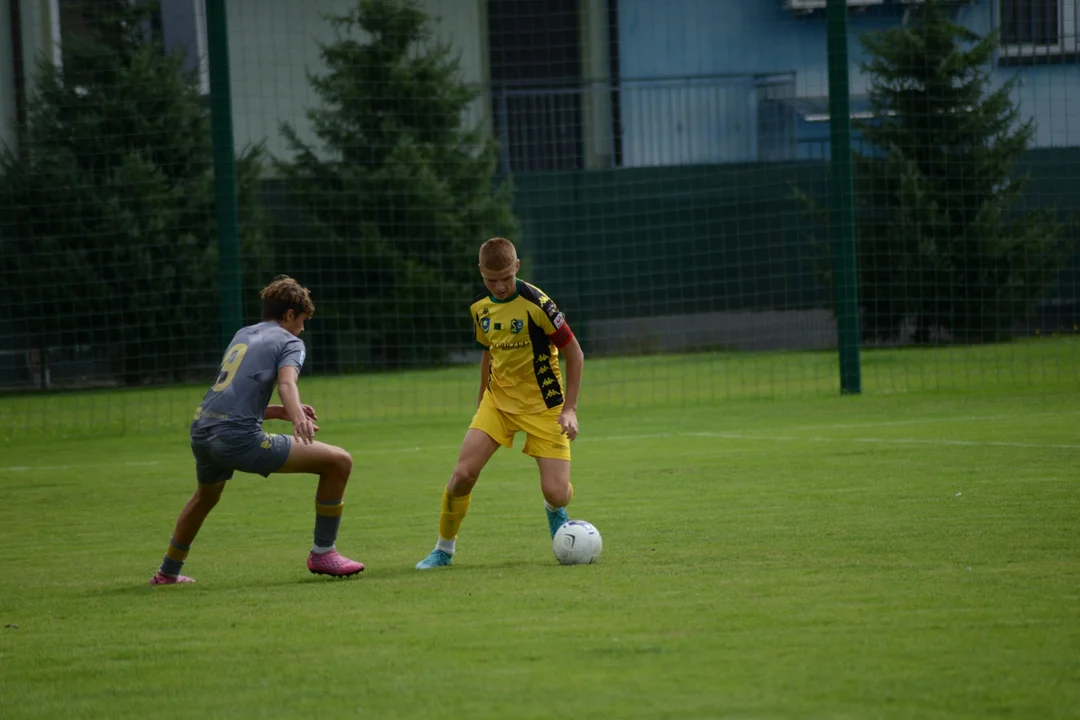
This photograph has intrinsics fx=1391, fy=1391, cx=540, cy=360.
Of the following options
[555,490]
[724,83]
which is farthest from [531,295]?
[724,83]

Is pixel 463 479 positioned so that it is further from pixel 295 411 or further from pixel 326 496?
pixel 295 411

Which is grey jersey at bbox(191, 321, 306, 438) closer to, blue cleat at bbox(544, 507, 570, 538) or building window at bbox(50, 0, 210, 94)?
blue cleat at bbox(544, 507, 570, 538)

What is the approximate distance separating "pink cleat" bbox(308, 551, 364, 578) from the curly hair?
122 centimetres

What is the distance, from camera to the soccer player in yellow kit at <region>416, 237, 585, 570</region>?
7316mm

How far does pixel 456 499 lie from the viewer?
7.18 meters

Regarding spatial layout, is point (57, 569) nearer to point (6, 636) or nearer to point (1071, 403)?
point (6, 636)

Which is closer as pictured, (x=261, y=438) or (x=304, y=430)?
(x=304, y=430)

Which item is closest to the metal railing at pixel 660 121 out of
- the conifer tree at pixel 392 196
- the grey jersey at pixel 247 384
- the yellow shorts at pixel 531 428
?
the conifer tree at pixel 392 196

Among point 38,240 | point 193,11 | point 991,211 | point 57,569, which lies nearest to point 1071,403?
point 991,211

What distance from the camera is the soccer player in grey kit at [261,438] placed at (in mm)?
6719

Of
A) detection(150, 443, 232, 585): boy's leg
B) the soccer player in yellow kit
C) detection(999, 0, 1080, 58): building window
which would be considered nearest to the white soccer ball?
the soccer player in yellow kit

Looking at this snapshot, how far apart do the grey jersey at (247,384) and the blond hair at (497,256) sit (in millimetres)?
1094

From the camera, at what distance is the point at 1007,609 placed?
17.1 feet

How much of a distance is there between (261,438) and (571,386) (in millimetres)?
1633
